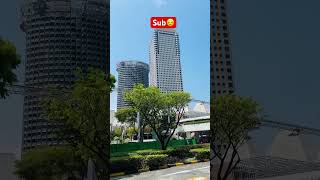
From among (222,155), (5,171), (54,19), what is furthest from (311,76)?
(5,171)

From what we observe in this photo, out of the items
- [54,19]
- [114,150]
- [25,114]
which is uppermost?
[54,19]

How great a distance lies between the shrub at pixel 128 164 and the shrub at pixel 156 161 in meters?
0.12

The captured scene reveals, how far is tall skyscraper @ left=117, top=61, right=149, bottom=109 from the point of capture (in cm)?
711

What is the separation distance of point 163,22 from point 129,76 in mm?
1141

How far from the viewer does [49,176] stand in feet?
25.4

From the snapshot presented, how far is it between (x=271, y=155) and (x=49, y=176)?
4729mm

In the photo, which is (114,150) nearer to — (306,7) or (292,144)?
(292,144)

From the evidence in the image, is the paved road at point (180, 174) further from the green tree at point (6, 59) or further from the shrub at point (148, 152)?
the green tree at point (6, 59)

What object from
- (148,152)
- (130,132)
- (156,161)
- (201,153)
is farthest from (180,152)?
(130,132)

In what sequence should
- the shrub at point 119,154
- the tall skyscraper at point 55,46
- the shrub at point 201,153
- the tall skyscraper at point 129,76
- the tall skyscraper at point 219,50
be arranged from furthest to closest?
1. the tall skyscraper at point 219,50
2. the tall skyscraper at point 55,46
3. the shrub at point 201,153
4. the shrub at point 119,154
5. the tall skyscraper at point 129,76

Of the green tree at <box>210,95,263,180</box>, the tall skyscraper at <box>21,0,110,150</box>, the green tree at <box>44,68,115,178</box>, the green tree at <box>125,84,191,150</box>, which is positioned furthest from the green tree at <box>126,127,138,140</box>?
the green tree at <box>210,95,263,180</box>

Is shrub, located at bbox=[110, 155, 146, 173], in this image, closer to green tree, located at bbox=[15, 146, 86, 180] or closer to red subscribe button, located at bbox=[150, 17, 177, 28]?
green tree, located at bbox=[15, 146, 86, 180]

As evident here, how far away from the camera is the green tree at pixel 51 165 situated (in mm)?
7672

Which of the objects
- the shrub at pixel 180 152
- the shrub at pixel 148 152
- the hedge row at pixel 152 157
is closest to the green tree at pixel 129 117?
the shrub at pixel 148 152
